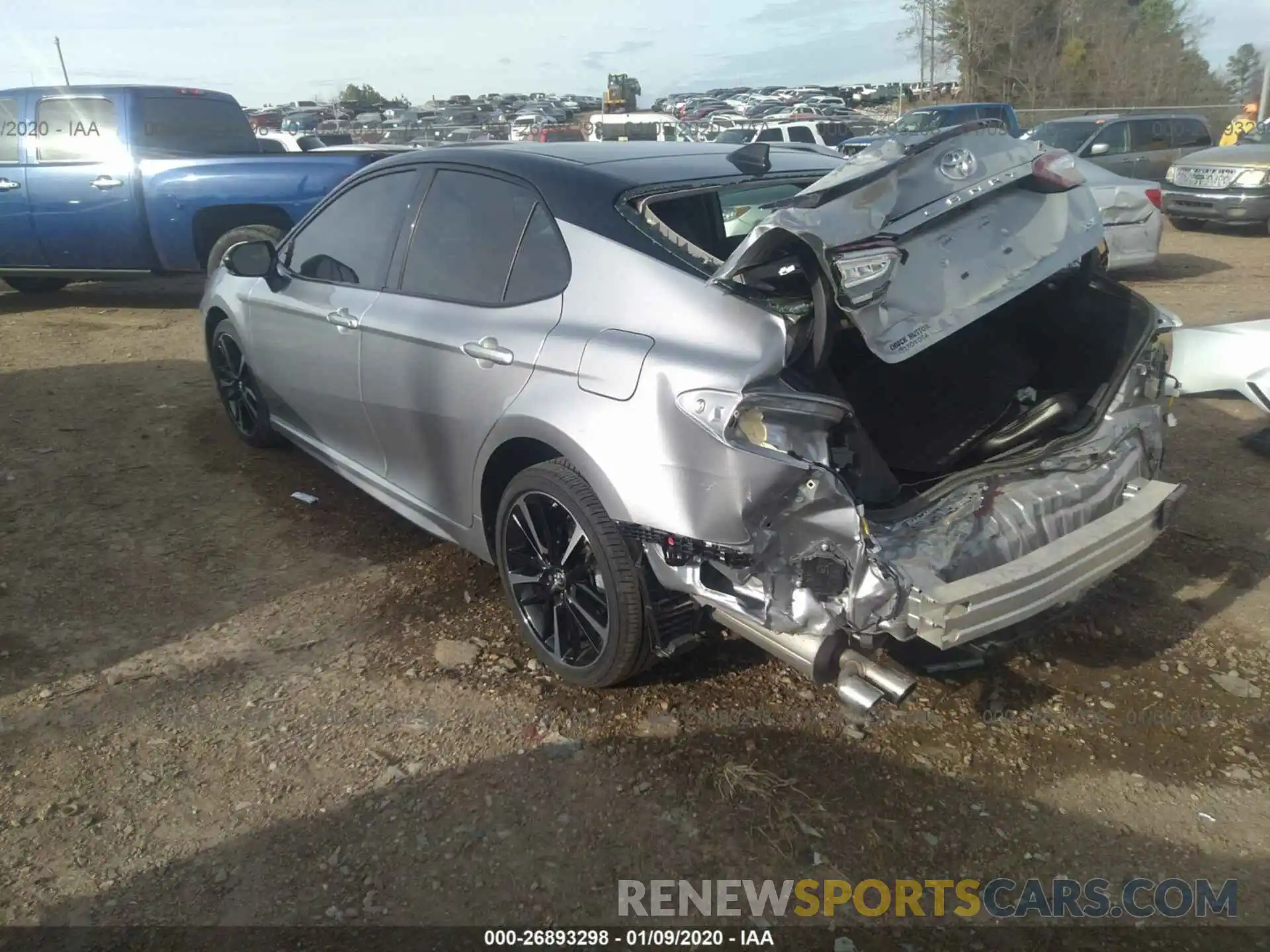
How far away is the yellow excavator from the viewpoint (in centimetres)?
4953

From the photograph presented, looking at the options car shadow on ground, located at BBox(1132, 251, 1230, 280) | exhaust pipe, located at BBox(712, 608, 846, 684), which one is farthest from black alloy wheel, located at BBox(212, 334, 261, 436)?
car shadow on ground, located at BBox(1132, 251, 1230, 280)

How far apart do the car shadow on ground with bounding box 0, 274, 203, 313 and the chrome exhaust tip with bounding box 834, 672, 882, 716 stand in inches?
352

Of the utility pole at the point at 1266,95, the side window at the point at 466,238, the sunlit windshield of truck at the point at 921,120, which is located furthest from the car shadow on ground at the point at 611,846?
the utility pole at the point at 1266,95

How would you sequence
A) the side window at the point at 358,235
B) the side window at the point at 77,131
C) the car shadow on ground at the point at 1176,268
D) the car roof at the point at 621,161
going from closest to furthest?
the car roof at the point at 621,161
the side window at the point at 358,235
the side window at the point at 77,131
the car shadow on ground at the point at 1176,268

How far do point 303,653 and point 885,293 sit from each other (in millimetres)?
2369

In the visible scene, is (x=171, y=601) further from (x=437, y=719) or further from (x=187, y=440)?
(x=187, y=440)

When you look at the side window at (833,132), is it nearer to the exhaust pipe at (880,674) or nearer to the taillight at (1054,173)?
the taillight at (1054,173)

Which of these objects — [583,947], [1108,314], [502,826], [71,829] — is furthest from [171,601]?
[1108,314]

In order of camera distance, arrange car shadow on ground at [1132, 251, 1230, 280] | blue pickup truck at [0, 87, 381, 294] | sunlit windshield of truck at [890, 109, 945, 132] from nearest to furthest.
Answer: blue pickup truck at [0, 87, 381, 294] < car shadow on ground at [1132, 251, 1230, 280] < sunlit windshield of truck at [890, 109, 945, 132]

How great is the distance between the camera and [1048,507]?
288 cm

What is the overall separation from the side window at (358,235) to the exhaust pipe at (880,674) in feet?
7.70

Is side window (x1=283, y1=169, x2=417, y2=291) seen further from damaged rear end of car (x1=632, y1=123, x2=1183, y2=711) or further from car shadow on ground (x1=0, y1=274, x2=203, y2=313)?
car shadow on ground (x1=0, y1=274, x2=203, y2=313)

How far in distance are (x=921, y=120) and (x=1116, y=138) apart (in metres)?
5.55

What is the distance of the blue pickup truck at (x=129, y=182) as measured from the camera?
834 cm
